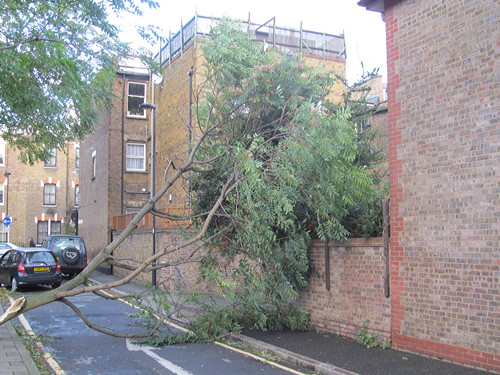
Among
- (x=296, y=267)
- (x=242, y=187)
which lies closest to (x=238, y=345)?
(x=296, y=267)

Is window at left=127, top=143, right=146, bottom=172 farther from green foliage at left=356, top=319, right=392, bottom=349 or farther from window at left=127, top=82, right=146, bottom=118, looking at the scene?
green foliage at left=356, top=319, right=392, bottom=349

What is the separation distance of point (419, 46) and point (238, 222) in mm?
4285

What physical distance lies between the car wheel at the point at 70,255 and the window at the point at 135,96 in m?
8.82

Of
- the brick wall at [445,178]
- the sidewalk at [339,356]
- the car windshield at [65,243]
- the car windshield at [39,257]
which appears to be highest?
the brick wall at [445,178]

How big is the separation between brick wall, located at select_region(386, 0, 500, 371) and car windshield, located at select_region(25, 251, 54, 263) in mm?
14315

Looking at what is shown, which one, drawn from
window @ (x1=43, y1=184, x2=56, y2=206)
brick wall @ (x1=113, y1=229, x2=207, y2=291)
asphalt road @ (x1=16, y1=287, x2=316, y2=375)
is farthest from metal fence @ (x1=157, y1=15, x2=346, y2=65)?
window @ (x1=43, y1=184, x2=56, y2=206)

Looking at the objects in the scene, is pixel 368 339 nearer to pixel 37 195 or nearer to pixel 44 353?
pixel 44 353

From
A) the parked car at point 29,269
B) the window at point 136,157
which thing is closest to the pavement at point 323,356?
the parked car at point 29,269

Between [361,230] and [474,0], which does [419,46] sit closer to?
[474,0]

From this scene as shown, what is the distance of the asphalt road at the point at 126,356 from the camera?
7.62 m

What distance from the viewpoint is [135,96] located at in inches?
1084

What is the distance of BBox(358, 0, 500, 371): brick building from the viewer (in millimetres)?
7148

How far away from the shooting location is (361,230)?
9.55 metres

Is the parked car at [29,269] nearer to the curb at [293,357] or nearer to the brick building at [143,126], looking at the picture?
the brick building at [143,126]
